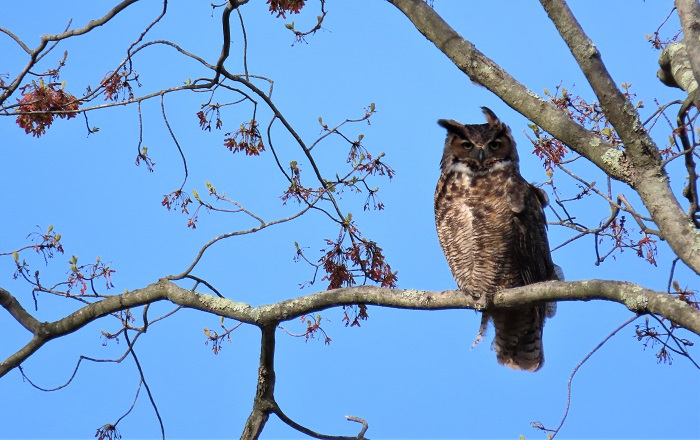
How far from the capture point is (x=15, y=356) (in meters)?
3.87

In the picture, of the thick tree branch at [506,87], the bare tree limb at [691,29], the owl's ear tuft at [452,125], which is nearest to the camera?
the bare tree limb at [691,29]

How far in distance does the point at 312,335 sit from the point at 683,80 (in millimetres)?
2166

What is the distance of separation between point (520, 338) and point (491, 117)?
1355 millimetres

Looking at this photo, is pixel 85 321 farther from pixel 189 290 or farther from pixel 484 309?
pixel 484 309

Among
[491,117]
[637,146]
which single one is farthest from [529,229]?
[637,146]

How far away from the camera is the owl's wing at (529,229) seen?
173 inches

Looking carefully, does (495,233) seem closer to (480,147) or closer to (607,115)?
(480,147)

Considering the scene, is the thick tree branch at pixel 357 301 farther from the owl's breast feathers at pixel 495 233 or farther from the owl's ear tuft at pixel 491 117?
the owl's ear tuft at pixel 491 117

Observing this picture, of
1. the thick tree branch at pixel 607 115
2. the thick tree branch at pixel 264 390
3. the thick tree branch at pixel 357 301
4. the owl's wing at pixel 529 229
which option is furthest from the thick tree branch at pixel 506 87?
the thick tree branch at pixel 264 390

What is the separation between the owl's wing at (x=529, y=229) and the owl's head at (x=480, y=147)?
0.21 metres

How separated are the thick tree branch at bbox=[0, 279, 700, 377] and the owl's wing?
87 centimetres

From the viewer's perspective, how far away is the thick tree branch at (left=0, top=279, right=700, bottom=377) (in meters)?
2.77

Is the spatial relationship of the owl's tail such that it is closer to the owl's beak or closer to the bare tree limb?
the owl's beak

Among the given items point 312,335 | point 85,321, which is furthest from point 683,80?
point 85,321
